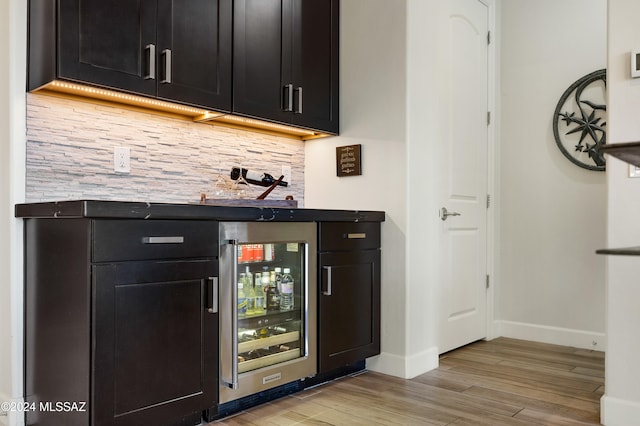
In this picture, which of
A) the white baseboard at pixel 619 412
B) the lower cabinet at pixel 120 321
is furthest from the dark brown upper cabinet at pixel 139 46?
the white baseboard at pixel 619 412

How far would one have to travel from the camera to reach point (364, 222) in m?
2.85

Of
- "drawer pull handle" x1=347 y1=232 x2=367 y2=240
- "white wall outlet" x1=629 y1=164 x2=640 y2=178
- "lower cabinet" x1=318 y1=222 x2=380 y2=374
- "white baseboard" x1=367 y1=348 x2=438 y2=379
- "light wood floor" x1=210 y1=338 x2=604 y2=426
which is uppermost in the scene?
"white wall outlet" x1=629 y1=164 x2=640 y2=178

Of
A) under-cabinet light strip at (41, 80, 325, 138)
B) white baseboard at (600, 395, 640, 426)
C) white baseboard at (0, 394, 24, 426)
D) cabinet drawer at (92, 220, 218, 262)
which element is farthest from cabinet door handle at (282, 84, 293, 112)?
white baseboard at (600, 395, 640, 426)

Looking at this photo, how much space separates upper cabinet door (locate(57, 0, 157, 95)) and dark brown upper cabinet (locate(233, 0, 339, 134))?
0.50 m

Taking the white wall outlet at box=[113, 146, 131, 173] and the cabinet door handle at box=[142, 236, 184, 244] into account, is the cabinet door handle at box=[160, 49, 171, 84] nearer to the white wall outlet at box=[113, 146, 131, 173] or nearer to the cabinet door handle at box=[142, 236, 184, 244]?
the white wall outlet at box=[113, 146, 131, 173]

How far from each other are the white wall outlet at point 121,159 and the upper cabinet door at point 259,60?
0.57m

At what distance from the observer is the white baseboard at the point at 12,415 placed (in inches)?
79.3

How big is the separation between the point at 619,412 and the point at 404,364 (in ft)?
3.44

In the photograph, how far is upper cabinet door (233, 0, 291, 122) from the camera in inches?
103

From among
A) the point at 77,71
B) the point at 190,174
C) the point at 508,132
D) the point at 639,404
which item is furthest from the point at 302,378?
the point at 508,132

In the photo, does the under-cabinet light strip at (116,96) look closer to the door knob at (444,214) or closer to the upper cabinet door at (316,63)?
the upper cabinet door at (316,63)

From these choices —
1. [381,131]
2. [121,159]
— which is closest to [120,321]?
[121,159]

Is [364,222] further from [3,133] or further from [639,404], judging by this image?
[3,133]

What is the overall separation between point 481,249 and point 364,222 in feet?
4.42
